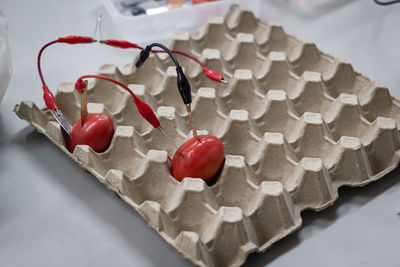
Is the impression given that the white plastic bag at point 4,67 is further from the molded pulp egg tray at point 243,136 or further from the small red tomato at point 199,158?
the small red tomato at point 199,158

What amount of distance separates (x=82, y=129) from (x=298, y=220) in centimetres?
37

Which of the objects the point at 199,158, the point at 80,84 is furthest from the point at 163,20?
the point at 199,158

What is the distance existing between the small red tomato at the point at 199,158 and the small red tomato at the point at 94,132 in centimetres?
14

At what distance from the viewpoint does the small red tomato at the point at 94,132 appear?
2.78 feet

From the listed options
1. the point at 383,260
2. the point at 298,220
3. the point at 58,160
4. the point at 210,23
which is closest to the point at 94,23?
the point at 210,23

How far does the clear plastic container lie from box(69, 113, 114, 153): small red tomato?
37 centimetres

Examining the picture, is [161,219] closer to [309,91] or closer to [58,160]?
[58,160]

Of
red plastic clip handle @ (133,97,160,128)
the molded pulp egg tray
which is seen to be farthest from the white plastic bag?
red plastic clip handle @ (133,97,160,128)

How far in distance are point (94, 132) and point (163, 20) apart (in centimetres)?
44

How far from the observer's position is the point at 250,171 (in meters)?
0.82

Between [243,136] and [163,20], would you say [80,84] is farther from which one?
[163,20]

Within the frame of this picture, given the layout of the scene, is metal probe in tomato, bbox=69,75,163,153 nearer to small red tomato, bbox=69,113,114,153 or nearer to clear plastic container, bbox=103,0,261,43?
small red tomato, bbox=69,113,114,153

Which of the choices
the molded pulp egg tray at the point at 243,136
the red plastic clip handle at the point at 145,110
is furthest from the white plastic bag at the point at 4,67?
the red plastic clip handle at the point at 145,110

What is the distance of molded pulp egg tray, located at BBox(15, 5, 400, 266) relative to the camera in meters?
0.75
